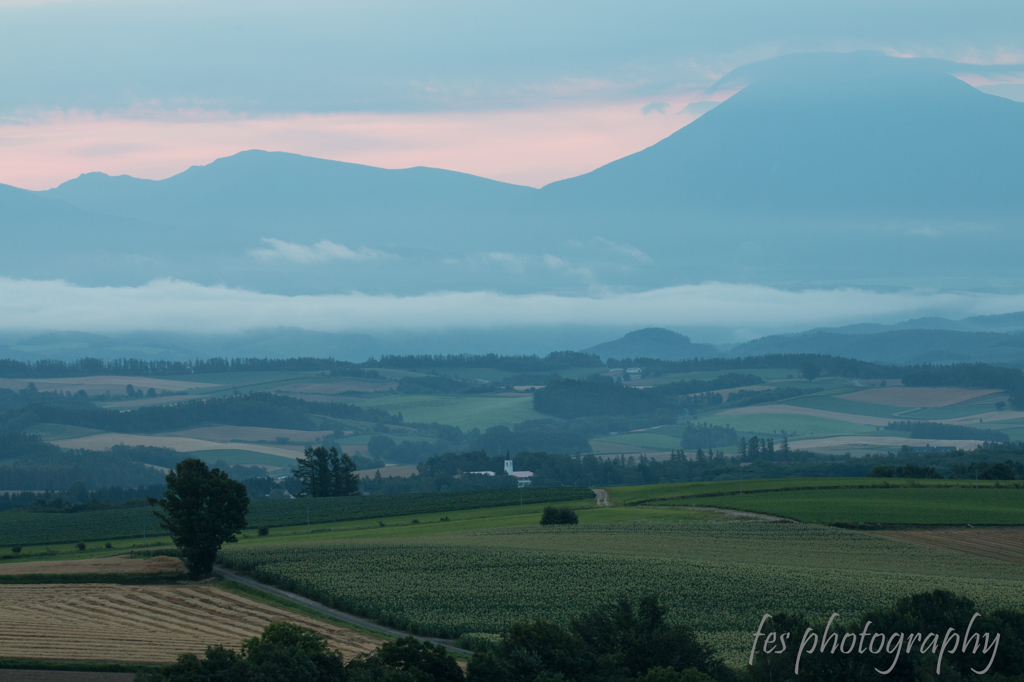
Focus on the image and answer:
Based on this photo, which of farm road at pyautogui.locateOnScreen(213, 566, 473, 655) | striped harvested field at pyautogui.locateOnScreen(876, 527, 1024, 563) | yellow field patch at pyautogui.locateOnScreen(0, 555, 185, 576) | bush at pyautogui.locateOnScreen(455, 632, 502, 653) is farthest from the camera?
striped harvested field at pyautogui.locateOnScreen(876, 527, 1024, 563)

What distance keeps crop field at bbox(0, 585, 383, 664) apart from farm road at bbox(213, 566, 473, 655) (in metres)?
1.84

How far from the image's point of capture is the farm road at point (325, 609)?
44.1 metres

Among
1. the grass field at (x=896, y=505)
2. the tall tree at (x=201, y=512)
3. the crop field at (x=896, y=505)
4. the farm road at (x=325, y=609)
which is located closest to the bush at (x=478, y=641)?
the farm road at (x=325, y=609)

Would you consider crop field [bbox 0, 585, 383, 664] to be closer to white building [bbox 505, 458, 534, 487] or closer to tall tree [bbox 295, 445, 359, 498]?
tall tree [bbox 295, 445, 359, 498]

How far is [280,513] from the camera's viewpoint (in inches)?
4087

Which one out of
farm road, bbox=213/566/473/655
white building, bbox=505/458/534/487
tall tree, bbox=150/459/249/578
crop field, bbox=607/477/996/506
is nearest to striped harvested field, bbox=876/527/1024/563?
crop field, bbox=607/477/996/506

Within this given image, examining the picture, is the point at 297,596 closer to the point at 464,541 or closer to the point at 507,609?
the point at 507,609

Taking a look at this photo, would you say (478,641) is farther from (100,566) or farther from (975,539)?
(975,539)

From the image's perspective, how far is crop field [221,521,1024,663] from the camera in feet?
155

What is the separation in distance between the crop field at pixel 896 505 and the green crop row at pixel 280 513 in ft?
76.7

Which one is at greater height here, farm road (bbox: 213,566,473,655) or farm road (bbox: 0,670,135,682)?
farm road (bbox: 0,670,135,682)

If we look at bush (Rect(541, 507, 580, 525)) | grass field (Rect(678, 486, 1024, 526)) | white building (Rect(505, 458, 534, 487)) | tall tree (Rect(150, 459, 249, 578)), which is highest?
tall tree (Rect(150, 459, 249, 578))

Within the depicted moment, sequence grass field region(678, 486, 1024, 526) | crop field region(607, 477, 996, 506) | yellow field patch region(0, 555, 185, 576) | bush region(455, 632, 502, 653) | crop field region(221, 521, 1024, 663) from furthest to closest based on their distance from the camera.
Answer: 1. crop field region(607, 477, 996, 506)
2. grass field region(678, 486, 1024, 526)
3. yellow field patch region(0, 555, 185, 576)
4. crop field region(221, 521, 1024, 663)
5. bush region(455, 632, 502, 653)

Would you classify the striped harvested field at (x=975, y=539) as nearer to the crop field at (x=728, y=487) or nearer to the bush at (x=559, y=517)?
the bush at (x=559, y=517)
